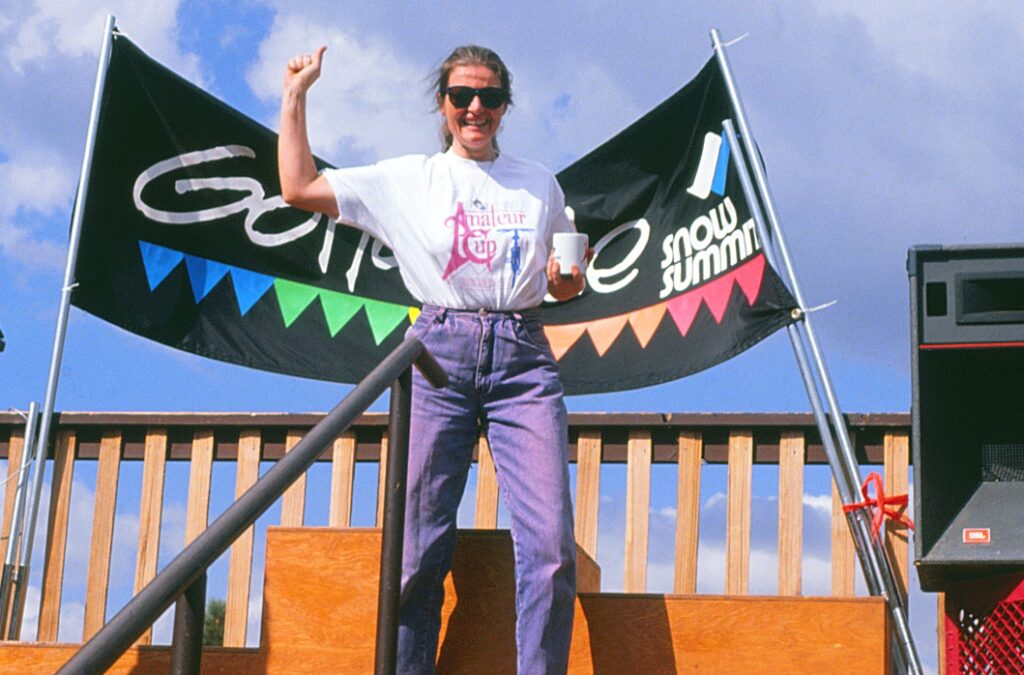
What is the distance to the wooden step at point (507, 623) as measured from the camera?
3.52m

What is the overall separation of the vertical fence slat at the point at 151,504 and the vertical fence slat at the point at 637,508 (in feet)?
6.07

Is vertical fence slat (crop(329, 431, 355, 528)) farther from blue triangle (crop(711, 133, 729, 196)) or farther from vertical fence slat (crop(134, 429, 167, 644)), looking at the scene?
blue triangle (crop(711, 133, 729, 196))

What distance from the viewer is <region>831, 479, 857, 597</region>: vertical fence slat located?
16.5ft

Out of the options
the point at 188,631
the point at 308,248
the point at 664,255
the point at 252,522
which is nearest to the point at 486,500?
the point at 664,255

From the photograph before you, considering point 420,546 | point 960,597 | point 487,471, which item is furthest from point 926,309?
point 487,471

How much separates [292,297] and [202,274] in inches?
16.1

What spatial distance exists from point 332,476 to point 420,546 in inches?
88.2

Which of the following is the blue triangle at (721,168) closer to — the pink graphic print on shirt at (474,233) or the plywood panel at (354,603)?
the pink graphic print on shirt at (474,233)

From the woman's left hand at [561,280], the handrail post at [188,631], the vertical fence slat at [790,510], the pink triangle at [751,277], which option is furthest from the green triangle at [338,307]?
the handrail post at [188,631]

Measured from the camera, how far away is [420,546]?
335cm

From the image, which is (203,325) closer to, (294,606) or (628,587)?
(628,587)

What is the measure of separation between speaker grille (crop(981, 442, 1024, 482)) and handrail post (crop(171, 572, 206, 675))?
227cm

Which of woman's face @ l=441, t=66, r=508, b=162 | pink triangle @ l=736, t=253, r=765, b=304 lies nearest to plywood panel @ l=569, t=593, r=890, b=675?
woman's face @ l=441, t=66, r=508, b=162

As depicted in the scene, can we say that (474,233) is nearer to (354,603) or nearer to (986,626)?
(354,603)
